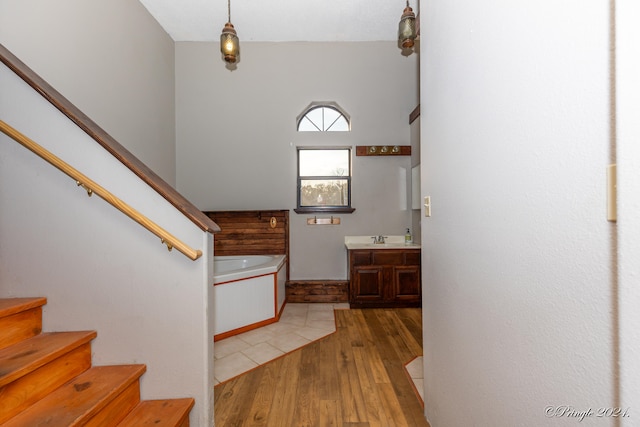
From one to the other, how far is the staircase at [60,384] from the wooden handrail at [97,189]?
0.63m

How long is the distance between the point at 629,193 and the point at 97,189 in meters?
1.80

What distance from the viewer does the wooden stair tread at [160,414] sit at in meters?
1.25

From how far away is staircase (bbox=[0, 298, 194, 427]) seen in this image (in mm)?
1049

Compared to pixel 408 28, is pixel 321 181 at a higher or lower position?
lower

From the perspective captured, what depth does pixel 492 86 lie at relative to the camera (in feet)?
2.97

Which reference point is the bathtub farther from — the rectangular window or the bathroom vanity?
the rectangular window

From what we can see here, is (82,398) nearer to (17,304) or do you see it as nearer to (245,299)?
(17,304)

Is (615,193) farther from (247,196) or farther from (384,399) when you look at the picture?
(247,196)

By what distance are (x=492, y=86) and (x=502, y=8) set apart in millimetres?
224

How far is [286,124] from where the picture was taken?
4.08m

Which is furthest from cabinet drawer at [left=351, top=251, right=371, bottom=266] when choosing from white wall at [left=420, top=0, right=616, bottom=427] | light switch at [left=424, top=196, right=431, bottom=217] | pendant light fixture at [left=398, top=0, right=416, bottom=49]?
pendant light fixture at [left=398, top=0, right=416, bottom=49]

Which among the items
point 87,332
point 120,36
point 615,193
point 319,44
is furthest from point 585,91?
point 319,44

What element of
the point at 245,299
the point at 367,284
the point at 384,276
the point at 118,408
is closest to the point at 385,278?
the point at 384,276

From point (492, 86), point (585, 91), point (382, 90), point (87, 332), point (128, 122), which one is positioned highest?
point (382, 90)
